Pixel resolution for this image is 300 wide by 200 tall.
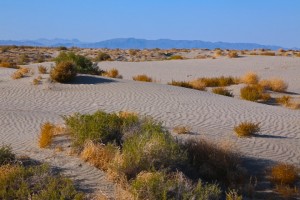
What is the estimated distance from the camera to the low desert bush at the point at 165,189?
6.88 meters

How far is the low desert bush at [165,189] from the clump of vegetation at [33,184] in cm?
90

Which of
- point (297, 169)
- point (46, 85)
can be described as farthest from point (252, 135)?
point (46, 85)

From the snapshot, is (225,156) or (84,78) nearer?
(225,156)

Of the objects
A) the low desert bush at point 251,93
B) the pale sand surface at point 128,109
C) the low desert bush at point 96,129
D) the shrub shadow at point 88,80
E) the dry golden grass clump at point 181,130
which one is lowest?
the low desert bush at point 251,93

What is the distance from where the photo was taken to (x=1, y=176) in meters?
7.40

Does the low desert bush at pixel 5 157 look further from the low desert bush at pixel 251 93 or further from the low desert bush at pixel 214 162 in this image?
the low desert bush at pixel 251 93

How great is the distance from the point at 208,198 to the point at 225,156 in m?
2.74

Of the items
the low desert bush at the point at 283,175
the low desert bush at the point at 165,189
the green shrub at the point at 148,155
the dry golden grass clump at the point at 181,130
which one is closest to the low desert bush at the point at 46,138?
the green shrub at the point at 148,155

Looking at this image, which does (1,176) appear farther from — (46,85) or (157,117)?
(46,85)

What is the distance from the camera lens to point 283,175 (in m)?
9.19

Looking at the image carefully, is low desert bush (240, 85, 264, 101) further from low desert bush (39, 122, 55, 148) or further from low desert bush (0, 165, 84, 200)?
low desert bush (0, 165, 84, 200)

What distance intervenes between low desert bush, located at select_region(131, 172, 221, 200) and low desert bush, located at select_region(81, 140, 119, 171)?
1497 mm

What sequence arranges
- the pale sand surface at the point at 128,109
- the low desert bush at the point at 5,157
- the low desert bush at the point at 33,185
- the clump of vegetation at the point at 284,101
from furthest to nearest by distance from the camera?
the clump of vegetation at the point at 284,101 → the pale sand surface at the point at 128,109 → the low desert bush at the point at 5,157 → the low desert bush at the point at 33,185

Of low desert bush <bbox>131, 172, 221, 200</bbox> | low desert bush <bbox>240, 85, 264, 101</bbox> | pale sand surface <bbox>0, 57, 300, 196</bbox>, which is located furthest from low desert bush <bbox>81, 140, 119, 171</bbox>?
low desert bush <bbox>240, 85, 264, 101</bbox>
